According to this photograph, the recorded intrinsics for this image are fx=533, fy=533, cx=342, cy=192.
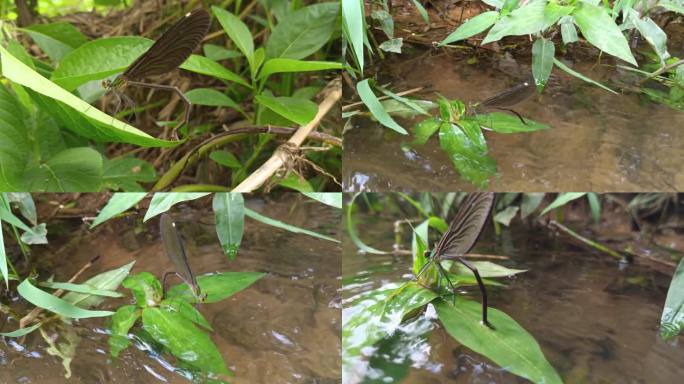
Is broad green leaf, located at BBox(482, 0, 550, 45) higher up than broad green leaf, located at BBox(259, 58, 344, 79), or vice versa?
broad green leaf, located at BBox(482, 0, 550, 45)

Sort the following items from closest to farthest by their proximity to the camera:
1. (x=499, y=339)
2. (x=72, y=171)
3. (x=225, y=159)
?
(x=499, y=339) → (x=72, y=171) → (x=225, y=159)

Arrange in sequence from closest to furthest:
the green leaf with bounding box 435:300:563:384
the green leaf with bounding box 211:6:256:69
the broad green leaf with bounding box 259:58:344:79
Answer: the green leaf with bounding box 435:300:563:384 < the broad green leaf with bounding box 259:58:344:79 < the green leaf with bounding box 211:6:256:69

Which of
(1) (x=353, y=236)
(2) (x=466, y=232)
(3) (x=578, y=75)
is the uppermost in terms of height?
(3) (x=578, y=75)

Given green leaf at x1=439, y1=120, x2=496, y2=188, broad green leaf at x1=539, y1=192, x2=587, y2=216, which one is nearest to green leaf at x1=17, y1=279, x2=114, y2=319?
green leaf at x1=439, y1=120, x2=496, y2=188

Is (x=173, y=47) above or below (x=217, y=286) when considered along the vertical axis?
above

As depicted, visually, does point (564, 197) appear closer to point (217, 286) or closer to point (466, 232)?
point (466, 232)

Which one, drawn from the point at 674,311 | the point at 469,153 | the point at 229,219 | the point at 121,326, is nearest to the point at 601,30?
the point at 469,153

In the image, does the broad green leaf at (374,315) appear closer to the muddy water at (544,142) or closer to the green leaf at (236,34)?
the muddy water at (544,142)

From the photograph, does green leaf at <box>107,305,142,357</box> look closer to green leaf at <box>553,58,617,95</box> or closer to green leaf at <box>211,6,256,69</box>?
green leaf at <box>211,6,256,69</box>

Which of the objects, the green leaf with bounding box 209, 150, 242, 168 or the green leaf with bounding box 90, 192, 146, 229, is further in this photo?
the green leaf with bounding box 209, 150, 242, 168
